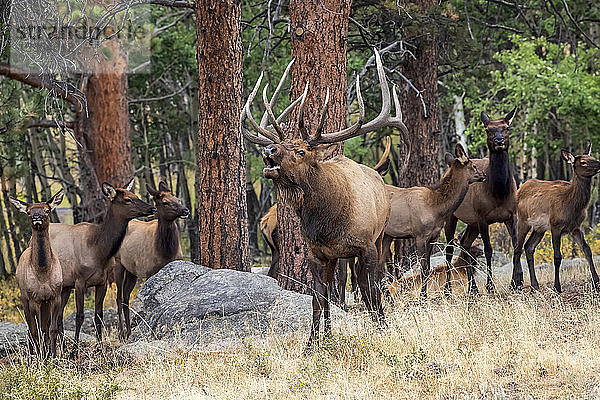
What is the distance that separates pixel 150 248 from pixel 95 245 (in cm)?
103

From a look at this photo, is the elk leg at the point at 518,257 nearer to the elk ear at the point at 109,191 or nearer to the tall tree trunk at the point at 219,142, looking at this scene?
the tall tree trunk at the point at 219,142

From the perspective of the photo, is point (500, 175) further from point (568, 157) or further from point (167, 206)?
point (167, 206)

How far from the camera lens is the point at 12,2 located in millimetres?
8828

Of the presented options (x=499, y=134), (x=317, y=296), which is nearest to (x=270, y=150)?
(x=317, y=296)

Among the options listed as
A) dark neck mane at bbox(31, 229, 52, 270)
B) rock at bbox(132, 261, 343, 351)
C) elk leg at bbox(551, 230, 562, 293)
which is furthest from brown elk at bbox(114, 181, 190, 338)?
elk leg at bbox(551, 230, 562, 293)

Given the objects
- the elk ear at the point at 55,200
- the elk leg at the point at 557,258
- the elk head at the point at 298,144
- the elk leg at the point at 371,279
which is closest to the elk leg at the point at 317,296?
the elk leg at the point at 371,279

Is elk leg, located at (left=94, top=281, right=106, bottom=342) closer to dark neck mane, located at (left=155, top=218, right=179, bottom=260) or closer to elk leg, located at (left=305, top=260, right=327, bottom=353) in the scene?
dark neck mane, located at (left=155, top=218, right=179, bottom=260)

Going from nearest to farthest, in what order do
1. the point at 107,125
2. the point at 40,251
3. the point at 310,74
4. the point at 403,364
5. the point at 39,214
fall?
the point at 403,364 → the point at 39,214 → the point at 40,251 → the point at 310,74 → the point at 107,125

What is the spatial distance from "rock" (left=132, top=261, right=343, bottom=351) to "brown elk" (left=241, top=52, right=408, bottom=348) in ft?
2.23

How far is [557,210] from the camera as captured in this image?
35.8ft

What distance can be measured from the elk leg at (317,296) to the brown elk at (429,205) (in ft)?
8.99

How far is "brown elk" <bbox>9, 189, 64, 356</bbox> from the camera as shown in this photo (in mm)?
9461

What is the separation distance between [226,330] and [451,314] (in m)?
2.39

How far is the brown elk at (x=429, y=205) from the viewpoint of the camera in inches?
424
